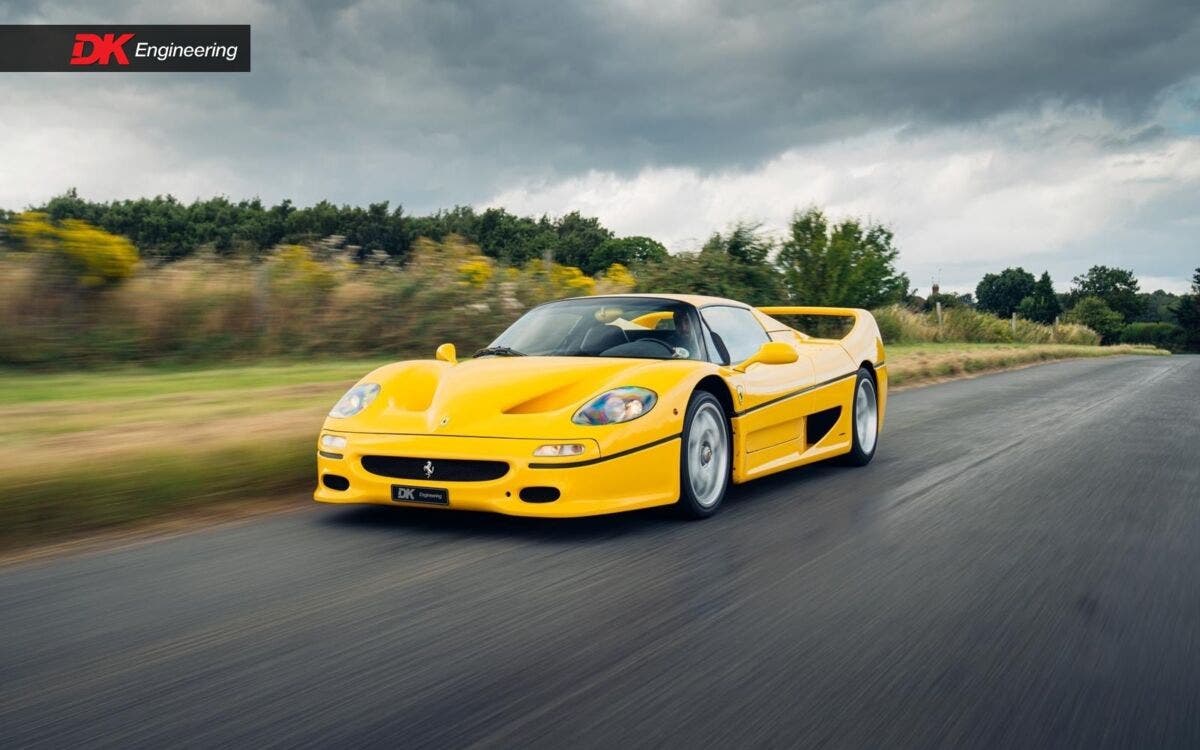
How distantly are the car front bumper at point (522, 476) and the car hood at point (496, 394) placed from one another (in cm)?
8

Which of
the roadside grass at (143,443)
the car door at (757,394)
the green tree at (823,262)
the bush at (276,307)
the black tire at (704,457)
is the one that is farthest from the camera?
the green tree at (823,262)

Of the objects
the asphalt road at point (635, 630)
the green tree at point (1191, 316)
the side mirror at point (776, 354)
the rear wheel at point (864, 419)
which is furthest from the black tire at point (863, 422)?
the green tree at point (1191, 316)

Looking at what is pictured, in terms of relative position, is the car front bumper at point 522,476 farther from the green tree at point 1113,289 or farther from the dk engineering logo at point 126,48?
the green tree at point 1113,289

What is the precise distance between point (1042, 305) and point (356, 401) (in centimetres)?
12009

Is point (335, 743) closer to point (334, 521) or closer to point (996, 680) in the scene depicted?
point (996, 680)

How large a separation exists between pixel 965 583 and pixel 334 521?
3.03 meters

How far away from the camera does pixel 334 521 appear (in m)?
5.33

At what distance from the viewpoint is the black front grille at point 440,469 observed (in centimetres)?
489

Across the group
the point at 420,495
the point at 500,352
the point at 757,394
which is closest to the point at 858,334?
the point at 757,394

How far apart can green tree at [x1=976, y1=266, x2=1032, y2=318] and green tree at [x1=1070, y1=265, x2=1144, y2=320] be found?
651 centimetres

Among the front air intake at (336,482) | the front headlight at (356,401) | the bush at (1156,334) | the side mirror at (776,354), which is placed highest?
the side mirror at (776,354)

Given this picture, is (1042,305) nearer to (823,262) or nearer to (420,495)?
(823,262)

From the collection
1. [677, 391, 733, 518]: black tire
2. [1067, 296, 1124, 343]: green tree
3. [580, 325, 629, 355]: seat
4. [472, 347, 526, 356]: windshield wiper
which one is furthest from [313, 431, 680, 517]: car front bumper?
[1067, 296, 1124, 343]: green tree

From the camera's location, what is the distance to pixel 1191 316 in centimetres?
9506
